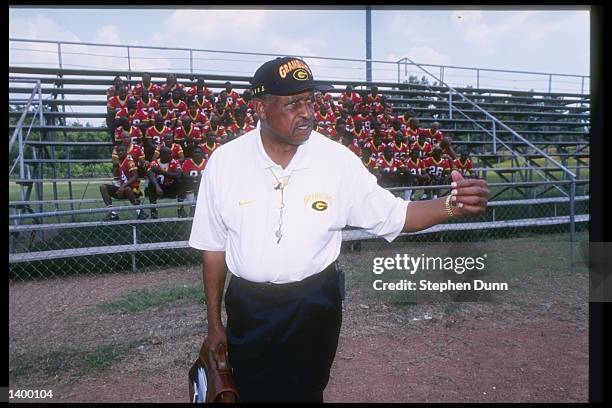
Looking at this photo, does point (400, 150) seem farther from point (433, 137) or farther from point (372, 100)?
point (372, 100)

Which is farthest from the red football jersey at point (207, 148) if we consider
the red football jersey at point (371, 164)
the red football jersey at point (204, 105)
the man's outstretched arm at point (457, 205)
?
the man's outstretched arm at point (457, 205)

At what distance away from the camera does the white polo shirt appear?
6.51 ft

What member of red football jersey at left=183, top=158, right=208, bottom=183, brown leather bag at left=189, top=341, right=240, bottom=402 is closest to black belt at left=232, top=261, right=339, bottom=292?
brown leather bag at left=189, top=341, right=240, bottom=402

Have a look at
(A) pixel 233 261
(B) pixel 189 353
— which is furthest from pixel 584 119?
(A) pixel 233 261

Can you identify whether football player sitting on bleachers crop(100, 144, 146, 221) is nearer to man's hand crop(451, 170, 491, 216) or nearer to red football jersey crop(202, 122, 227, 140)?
red football jersey crop(202, 122, 227, 140)

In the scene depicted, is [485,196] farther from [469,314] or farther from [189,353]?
[469,314]

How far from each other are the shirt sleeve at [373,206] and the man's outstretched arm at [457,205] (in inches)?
1.8

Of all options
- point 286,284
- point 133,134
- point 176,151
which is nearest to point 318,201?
point 286,284

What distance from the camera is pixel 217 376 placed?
2086mm

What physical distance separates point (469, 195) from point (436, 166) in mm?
7195

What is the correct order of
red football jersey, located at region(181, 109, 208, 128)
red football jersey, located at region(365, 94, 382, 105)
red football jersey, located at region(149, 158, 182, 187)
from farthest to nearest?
red football jersey, located at region(365, 94, 382, 105)
red football jersey, located at region(181, 109, 208, 128)
red football jersey, located at region(149, 158, 182, 187)

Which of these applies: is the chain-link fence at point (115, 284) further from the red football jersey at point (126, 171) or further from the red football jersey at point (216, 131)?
the red football jersey at point (216, 131)

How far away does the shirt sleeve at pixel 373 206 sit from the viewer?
208 cm

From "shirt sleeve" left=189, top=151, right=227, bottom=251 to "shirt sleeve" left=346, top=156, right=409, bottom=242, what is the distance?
57 centimetres
